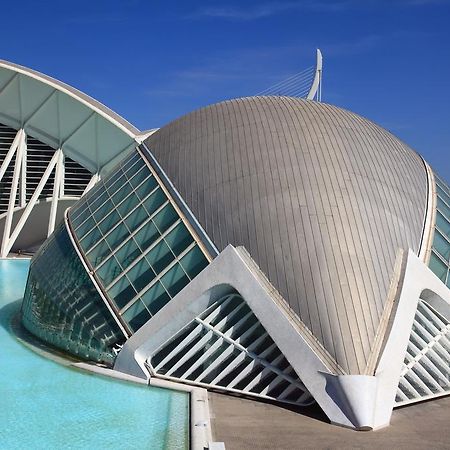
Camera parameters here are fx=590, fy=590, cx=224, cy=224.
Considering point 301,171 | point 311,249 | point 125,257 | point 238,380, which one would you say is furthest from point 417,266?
point 125,257

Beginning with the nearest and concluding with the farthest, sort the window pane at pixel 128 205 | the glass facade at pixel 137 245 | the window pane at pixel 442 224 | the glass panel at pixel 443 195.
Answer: the glass facade at pixel 137 245, the window pane at pixel 442 224, the window pane at pixel 128 205, the glass panel at pixel 443 195

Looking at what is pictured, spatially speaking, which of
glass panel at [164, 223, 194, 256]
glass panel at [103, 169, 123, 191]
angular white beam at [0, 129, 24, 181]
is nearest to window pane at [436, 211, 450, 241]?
glass panel at [164, 223, 194, 256]

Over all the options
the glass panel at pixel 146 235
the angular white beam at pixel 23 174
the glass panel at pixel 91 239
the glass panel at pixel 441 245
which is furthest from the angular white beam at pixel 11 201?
the glass panel at pixel 441 245

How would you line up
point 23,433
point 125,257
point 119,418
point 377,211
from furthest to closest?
1. point 125,257
2. point 377,211
3. point 119,418
4. point 23,433

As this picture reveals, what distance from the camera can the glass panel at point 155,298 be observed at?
1281 centimetres

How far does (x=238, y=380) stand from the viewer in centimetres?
1176

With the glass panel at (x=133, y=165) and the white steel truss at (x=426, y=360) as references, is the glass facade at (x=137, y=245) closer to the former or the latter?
the glass panel at (x=133, y=165)

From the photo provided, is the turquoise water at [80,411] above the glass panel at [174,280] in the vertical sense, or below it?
below

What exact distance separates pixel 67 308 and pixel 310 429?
733 centimetres

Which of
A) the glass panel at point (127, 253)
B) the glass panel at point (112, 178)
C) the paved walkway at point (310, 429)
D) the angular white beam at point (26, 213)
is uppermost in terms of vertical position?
the angular white beam at point (26, 213)

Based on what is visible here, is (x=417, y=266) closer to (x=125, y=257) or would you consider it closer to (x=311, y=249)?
(x=311, y=249)

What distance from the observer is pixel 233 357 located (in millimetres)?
12156

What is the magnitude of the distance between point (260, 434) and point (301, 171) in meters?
5.98

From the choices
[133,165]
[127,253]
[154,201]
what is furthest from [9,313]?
[154,201]
